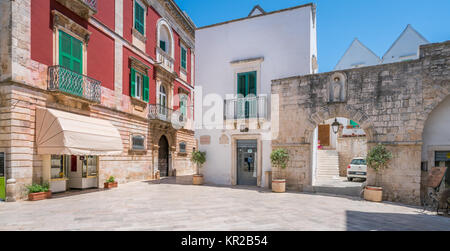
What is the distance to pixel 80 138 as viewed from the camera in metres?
9.16

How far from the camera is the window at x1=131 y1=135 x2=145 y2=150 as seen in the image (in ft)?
45.2

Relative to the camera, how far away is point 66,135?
8.62 meters

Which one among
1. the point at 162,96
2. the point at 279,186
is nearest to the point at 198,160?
the point at 279,186

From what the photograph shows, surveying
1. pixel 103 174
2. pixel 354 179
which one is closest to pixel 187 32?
pixel 103 174

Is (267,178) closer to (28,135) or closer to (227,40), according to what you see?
(227,40)

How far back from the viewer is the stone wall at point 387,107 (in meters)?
8.24

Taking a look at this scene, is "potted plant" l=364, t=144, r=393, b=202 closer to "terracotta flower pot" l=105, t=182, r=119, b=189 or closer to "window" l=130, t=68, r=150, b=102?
"terracotta flower pot" l=105, t=182, r=119, b=189

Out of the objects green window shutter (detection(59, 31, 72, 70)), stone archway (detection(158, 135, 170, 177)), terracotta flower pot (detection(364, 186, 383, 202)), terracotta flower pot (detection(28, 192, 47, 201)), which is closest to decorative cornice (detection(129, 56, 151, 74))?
green window shutter (detection(59, 31, 72, 70))

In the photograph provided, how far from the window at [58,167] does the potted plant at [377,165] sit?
38.0 ft

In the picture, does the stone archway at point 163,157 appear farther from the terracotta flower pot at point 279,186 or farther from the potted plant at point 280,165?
the terracotta flower pot at point 279,186

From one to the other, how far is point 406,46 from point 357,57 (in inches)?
150

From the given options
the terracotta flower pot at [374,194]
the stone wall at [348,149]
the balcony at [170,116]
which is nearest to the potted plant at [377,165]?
the terracotta flower pot at [374,194]

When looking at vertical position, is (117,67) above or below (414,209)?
above

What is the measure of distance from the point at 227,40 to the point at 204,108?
3638 millimetres
